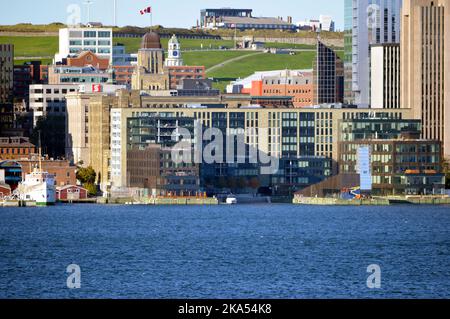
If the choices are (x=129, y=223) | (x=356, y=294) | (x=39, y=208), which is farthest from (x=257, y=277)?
(x=39, y=208)

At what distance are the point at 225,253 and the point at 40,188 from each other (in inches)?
3453

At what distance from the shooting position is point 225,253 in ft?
314

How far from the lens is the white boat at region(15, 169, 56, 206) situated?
181000 millimetres

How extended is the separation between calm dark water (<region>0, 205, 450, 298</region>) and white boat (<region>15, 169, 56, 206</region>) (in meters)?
19.6

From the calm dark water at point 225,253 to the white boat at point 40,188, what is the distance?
19.6 m

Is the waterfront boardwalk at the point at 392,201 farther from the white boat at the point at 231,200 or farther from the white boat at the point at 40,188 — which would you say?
the white boat at the point at 40,188

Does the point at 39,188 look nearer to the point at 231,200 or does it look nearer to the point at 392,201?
the point at 231,200

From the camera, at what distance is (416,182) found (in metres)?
183

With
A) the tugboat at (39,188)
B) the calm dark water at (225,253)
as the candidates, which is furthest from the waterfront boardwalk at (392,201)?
the tugboat at (39,188)

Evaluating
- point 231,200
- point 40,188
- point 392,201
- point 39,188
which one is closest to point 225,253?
point 392,201

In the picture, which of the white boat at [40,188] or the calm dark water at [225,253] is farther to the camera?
the white boat at [40,188]

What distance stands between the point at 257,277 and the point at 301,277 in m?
2.06

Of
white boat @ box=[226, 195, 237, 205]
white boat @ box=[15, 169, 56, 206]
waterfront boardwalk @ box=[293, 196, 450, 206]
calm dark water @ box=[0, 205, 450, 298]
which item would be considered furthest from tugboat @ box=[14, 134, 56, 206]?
waterfront boardwalk @ box=[293, 196, 450, 206]

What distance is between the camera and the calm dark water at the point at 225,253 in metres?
70.8
